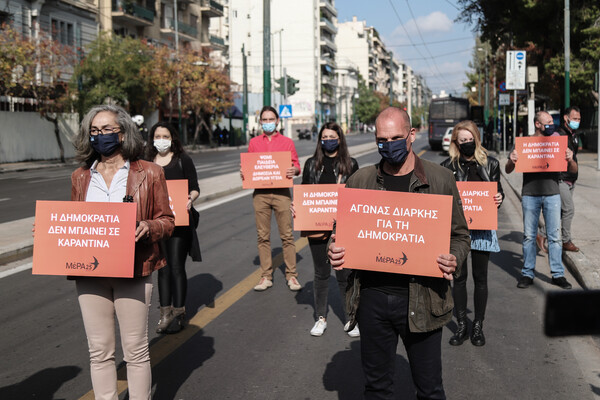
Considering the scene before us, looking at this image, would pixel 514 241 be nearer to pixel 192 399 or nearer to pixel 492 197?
pixel 492 197

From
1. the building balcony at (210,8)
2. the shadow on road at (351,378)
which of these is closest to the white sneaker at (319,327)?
the shadow on road at (351,378)

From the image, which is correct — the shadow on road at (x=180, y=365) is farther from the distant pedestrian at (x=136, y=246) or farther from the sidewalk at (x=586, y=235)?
the sidewalk at (x=586, y=235)

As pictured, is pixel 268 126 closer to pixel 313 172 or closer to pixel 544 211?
pixel 313 172

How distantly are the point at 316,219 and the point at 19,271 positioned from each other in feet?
14.6

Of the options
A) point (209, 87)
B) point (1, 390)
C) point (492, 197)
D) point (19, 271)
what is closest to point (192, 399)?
point (1, 390)

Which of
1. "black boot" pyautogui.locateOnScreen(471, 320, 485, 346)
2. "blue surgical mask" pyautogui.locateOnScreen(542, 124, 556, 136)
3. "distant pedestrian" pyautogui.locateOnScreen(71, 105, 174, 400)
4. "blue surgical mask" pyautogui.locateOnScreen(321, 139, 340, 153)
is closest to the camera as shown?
"distant pedestrian" pyautogui.locateOnScreen(71, 105, 174, 400)

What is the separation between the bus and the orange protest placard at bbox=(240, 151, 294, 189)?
113 feet

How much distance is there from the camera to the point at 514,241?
10.8 meters

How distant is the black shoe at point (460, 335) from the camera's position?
5.57 m

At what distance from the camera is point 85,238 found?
12.1 ft

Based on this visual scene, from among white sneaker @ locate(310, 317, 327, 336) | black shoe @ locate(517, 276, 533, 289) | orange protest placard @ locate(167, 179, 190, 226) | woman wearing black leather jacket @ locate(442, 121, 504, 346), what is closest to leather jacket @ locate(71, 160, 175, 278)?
orange protest placard @ locate(167, 179, 190, 226)

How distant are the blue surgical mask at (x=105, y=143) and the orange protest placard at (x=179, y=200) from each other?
7.30 feet

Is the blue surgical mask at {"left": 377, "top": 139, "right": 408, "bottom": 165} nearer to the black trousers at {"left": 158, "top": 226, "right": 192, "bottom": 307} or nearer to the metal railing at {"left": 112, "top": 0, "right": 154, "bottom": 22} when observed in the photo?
the black trousers at {"left": 158, "top": 226, "right": 192, "bottom": 307}

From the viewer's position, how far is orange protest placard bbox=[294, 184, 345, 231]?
20.2 feet
